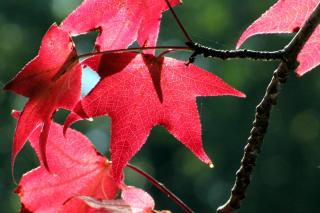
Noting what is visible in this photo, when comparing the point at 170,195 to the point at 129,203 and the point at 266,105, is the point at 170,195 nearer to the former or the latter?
the point at 129,203

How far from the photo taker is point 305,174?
506 inches

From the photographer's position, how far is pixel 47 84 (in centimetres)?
110

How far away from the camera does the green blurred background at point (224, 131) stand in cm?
1290

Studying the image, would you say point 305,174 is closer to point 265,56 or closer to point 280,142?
point 280,142

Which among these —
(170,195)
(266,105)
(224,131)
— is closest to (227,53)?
(266,105)

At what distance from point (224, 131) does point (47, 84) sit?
12521 mm

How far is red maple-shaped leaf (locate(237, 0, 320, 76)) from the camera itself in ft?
3.71

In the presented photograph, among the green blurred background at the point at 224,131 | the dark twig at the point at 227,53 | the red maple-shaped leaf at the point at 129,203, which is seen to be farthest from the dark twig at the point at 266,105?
the green blurred background at the point at 224,131

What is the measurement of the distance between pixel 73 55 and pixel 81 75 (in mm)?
32

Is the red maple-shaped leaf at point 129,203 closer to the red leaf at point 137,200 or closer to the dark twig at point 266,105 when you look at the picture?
the red leaf at point 137,200

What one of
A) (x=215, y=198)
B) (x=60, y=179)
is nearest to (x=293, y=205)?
(x=215, y=198)

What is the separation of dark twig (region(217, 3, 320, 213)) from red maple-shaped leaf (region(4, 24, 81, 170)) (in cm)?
28

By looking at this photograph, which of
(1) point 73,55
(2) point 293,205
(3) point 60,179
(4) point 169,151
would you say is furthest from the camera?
(4) point 169,151

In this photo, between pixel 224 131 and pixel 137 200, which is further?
pixel 224 131
